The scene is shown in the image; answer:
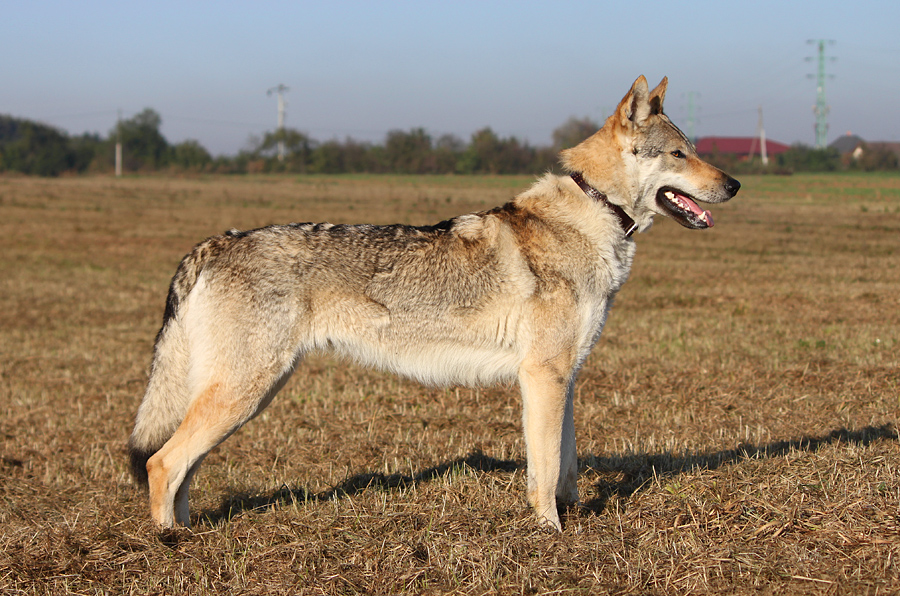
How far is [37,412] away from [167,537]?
4584mm

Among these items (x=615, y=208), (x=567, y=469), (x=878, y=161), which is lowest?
(x=567, y=469)

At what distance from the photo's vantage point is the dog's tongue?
192 inches

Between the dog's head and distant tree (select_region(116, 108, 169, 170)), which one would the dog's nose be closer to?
the dog's head

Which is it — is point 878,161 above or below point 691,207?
above

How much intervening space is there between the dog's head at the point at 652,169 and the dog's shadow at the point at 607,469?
70.4 inches

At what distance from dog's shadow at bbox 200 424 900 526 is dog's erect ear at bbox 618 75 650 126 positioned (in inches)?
92.2

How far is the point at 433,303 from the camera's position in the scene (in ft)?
15.3

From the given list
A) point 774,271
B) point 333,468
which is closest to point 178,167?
point 774,271

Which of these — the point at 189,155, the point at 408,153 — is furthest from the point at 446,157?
the point at 189,155

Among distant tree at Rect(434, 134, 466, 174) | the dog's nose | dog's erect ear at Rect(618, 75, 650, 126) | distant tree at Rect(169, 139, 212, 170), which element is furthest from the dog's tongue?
distant tree at Rect(169, 139, 212, 170)

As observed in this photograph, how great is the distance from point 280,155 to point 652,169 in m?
86.4

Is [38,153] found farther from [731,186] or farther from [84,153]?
[731,186]

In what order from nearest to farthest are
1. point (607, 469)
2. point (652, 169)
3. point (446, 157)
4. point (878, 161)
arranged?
point (652, 169) < point (607, 469) < point (878, 161) < point (446, 157)

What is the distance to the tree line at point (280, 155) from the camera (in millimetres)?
74562
